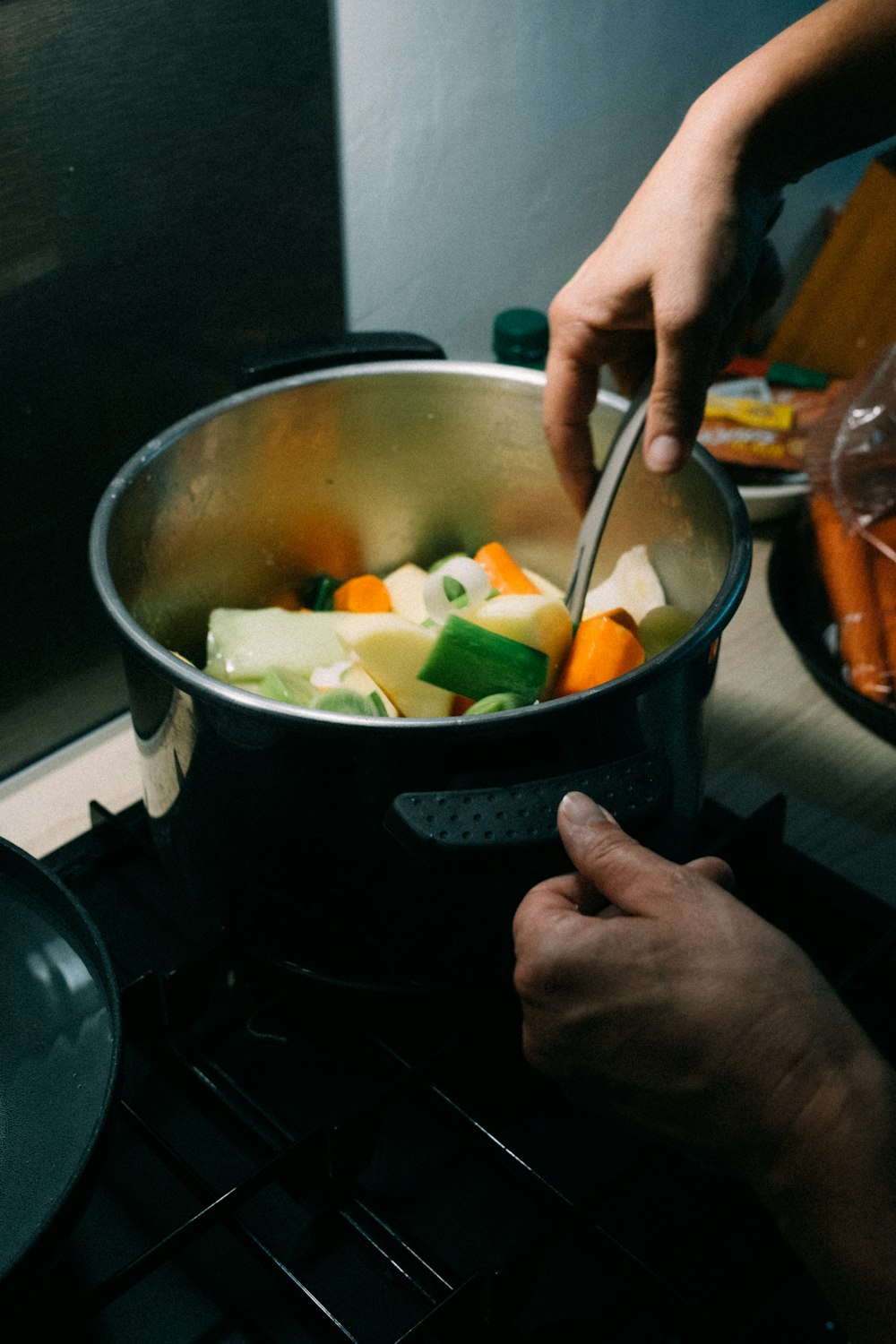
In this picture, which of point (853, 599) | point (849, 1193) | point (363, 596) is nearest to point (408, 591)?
point (363, 596)

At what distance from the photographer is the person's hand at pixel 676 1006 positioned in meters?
0.40

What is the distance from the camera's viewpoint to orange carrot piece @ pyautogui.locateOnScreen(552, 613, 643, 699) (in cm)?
61

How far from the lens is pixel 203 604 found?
0.72 meters

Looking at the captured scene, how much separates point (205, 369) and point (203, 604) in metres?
0.18

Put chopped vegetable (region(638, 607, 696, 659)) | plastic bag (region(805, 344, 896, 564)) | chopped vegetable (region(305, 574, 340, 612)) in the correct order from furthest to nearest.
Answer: plastic bag (region(805, 344, 896, 564)), chopped vegetable (region(305, 574, 340, 612)), chopped vegetable (region(638, 607, 696, 659))

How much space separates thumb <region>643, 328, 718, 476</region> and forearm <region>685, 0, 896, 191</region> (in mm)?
100


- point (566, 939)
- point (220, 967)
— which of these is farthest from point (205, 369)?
point (566, 939)

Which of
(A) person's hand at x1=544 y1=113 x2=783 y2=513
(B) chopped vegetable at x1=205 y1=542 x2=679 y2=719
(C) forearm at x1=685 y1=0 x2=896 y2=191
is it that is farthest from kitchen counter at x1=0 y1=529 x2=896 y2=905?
(C) forearm at x1=685 y1=0 x2=896 y2=191

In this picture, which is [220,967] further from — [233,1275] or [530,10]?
[530,10]

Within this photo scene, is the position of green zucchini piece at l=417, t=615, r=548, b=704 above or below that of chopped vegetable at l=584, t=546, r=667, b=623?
above

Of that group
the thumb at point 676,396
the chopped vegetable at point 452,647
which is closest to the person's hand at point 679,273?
the thumb at point 676,396

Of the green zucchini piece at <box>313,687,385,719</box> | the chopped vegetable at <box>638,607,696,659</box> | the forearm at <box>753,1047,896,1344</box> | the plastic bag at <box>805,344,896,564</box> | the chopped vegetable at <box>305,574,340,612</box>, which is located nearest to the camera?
the forearm at <box>753,1047,896,1344</box>

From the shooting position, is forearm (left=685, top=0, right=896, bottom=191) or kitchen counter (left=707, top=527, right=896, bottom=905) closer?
forearm (left=685, top=0, right=896, bottom=191)

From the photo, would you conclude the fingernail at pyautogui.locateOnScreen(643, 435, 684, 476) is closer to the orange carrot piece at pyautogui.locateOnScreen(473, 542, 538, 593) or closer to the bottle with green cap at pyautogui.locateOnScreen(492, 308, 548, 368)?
the orange carrot piece at pyautogui.locateOnScreen(473, 542, 538, 593)
